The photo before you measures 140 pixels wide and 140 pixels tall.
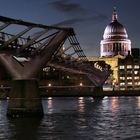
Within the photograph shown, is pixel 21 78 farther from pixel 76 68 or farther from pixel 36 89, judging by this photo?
pixel 76 68

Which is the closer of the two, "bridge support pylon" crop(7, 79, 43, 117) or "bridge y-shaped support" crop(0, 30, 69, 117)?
"bridge y-shaped support" crop(0, 30, 69, 117)

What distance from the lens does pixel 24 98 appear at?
64.8 m

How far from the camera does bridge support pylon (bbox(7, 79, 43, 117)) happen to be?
213 feet

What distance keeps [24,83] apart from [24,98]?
1.76 metres

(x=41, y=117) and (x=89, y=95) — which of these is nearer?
(x=41, y=117)

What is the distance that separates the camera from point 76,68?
471ft

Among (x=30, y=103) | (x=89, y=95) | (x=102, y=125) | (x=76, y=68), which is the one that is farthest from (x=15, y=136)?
(x=89, y=95)

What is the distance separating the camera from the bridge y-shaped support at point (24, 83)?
211 feet

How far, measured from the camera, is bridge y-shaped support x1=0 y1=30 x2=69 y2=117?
6419 cm

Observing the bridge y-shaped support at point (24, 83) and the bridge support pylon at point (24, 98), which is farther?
the bridge support pylon at point (24, 98)

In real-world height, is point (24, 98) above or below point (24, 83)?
below

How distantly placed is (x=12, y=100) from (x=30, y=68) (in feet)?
14.4

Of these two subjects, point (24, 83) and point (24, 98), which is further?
point (24, 98)

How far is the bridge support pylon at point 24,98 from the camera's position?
64.8 m
